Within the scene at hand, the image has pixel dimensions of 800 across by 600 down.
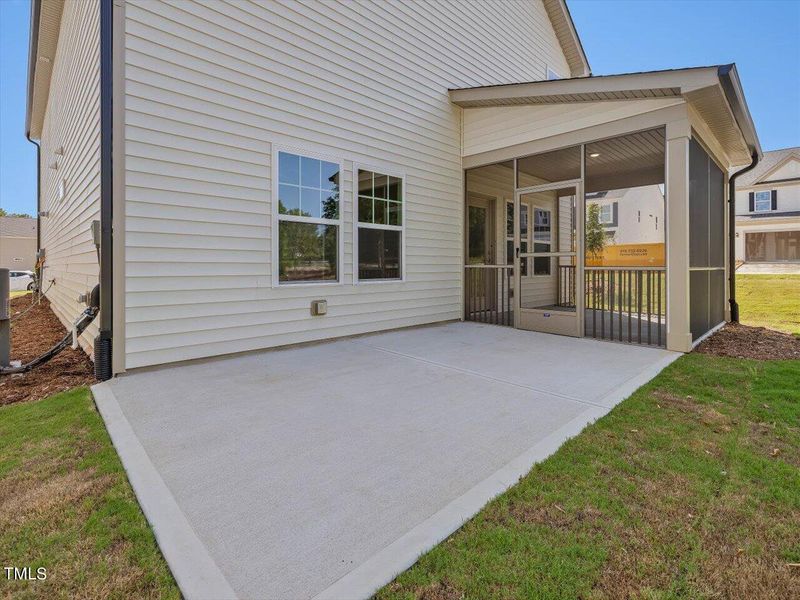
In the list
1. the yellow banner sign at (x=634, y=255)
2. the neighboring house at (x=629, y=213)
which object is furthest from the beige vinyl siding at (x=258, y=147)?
the neighboring house at (x=629, y=213)

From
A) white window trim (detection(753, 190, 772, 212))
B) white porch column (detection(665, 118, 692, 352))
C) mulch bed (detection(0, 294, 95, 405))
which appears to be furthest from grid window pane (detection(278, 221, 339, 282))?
white window trim (detection(753, 190, 772, 212))

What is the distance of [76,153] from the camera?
5.93 meters

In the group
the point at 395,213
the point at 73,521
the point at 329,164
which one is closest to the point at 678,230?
the point at 395,213

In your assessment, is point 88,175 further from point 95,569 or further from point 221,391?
point 95,569

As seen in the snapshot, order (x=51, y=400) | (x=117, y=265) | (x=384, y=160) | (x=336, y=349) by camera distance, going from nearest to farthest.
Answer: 1. (x=51, y=400)
2. (x=117, y=265)
3. (x=336, y=349)
4. (x=384, y=160)

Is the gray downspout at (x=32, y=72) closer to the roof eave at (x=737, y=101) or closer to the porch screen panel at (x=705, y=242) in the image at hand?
the roof eave at (x=737, y=101)

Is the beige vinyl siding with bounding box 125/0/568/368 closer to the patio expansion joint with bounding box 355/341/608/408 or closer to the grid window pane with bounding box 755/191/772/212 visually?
the patio expansion joint with bounding box 355/341/608/408

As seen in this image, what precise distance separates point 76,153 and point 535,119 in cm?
663

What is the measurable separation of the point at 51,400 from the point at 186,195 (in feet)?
7.17

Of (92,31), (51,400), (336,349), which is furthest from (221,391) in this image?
(92,31)

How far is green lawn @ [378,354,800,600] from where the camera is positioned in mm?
1448

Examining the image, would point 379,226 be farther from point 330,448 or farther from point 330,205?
point 330,448

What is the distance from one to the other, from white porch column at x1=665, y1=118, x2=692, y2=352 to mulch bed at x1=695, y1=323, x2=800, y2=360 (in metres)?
0.47

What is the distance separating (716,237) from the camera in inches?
272
